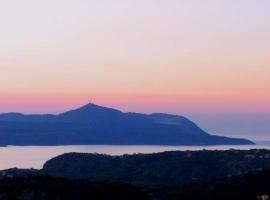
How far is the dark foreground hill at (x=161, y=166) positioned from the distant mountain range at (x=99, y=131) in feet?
336

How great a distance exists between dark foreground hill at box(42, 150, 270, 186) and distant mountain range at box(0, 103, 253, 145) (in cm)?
10236

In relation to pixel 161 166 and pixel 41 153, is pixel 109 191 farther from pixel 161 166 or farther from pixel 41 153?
pixel 41 153

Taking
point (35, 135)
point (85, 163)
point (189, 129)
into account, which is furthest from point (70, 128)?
point (85, 163)

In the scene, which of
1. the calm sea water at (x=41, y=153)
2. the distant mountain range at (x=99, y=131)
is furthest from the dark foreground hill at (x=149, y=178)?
the distant mountain range at (x=99, y=131)

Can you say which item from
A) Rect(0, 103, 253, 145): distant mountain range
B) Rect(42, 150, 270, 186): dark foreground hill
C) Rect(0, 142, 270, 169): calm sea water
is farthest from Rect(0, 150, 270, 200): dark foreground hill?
Rect(0, 103, 253, 145): distant mountain range

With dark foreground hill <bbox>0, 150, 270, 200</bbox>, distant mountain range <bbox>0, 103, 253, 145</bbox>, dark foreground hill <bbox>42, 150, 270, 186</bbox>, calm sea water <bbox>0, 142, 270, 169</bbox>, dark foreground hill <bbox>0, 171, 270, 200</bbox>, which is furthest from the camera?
distant mountain range <bbox>0, 103, 253, 145</bbox>

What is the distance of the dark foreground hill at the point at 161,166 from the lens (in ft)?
179

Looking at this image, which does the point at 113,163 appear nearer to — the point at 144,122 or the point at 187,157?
the point at 187,157

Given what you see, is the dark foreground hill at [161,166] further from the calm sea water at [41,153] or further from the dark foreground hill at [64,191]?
the calm sea water at [41,153]

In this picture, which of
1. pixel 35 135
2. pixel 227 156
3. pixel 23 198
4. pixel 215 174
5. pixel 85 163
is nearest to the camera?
pixel 23 198

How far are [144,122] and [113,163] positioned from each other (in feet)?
427

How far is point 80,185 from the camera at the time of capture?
1387 inches

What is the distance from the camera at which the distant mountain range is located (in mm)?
177000

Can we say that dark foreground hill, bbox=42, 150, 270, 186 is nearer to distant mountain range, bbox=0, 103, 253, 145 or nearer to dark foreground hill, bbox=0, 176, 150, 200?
dark foreground hill, bbox=0, 176, 150, 200
